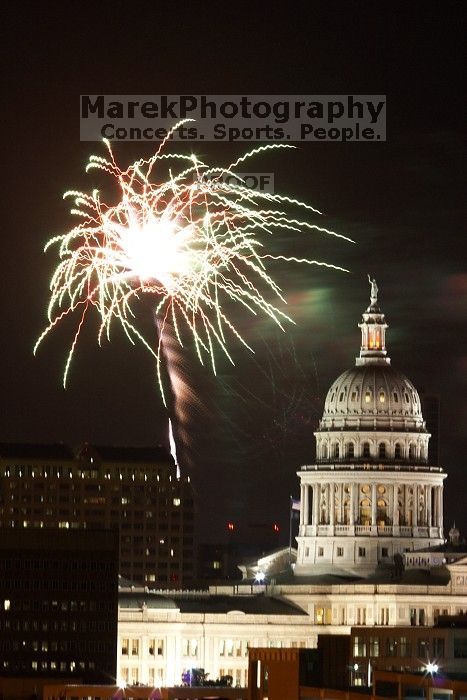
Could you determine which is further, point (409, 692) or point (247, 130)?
point (247, 130)

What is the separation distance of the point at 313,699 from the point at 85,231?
31.4 metres

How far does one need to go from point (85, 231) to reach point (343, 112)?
12721 millimetres

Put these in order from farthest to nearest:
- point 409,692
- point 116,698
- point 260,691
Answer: point 116,698
point 260,691
point 409,692

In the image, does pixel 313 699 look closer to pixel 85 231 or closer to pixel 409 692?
pixel 409 692

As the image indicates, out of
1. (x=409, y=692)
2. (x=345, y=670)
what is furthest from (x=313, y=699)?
(x=345, y=670)

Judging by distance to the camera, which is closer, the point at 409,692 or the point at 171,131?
the point at 409,692

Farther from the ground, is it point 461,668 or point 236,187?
point 236,187

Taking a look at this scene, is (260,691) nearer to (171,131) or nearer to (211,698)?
(211,698)

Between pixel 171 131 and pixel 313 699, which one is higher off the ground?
pixel 171 131

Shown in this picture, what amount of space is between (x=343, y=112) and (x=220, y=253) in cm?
838

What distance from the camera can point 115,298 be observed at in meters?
196

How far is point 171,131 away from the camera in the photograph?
19025 centimetres

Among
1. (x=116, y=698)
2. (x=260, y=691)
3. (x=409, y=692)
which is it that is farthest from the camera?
(x=116, y=698)

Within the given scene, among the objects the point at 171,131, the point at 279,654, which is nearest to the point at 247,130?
the point at 171,131
